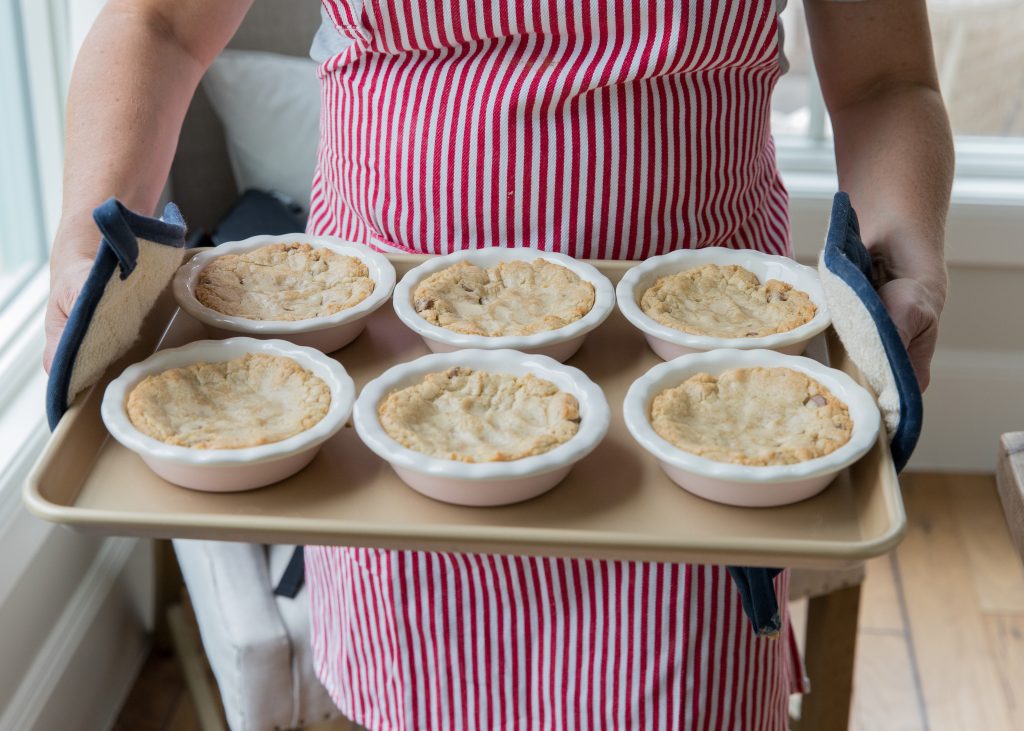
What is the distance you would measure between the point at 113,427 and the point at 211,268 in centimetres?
24

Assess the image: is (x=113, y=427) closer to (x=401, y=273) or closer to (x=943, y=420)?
(x=401, y=273)

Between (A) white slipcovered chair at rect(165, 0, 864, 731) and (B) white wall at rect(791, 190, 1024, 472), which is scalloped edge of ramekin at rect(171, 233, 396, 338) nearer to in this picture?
(A) white slipcovered chair at rect(165, 0, 864, 731)

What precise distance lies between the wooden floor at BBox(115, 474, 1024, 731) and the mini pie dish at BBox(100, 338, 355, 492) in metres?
1.21

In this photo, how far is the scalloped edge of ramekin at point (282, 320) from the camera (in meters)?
0.92

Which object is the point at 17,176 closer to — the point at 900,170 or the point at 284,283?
the point at 284,283

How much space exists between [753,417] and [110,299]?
50cm

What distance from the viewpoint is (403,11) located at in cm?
96

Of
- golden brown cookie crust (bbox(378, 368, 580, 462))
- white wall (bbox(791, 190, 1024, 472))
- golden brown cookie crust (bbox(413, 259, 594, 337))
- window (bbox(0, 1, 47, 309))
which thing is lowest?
white wall (bbox(791, 190, 1024, 472))

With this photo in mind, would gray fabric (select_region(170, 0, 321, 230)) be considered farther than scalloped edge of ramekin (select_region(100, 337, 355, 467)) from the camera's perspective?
Yes

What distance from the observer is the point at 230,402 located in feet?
2.83

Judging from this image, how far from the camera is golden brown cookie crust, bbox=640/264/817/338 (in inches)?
36.9

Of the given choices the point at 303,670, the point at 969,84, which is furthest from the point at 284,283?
the point at 969,84

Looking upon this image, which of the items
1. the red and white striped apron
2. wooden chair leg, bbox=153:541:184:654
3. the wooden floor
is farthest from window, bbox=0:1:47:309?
the red and white striped apron

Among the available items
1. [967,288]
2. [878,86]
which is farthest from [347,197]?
[967,288]
